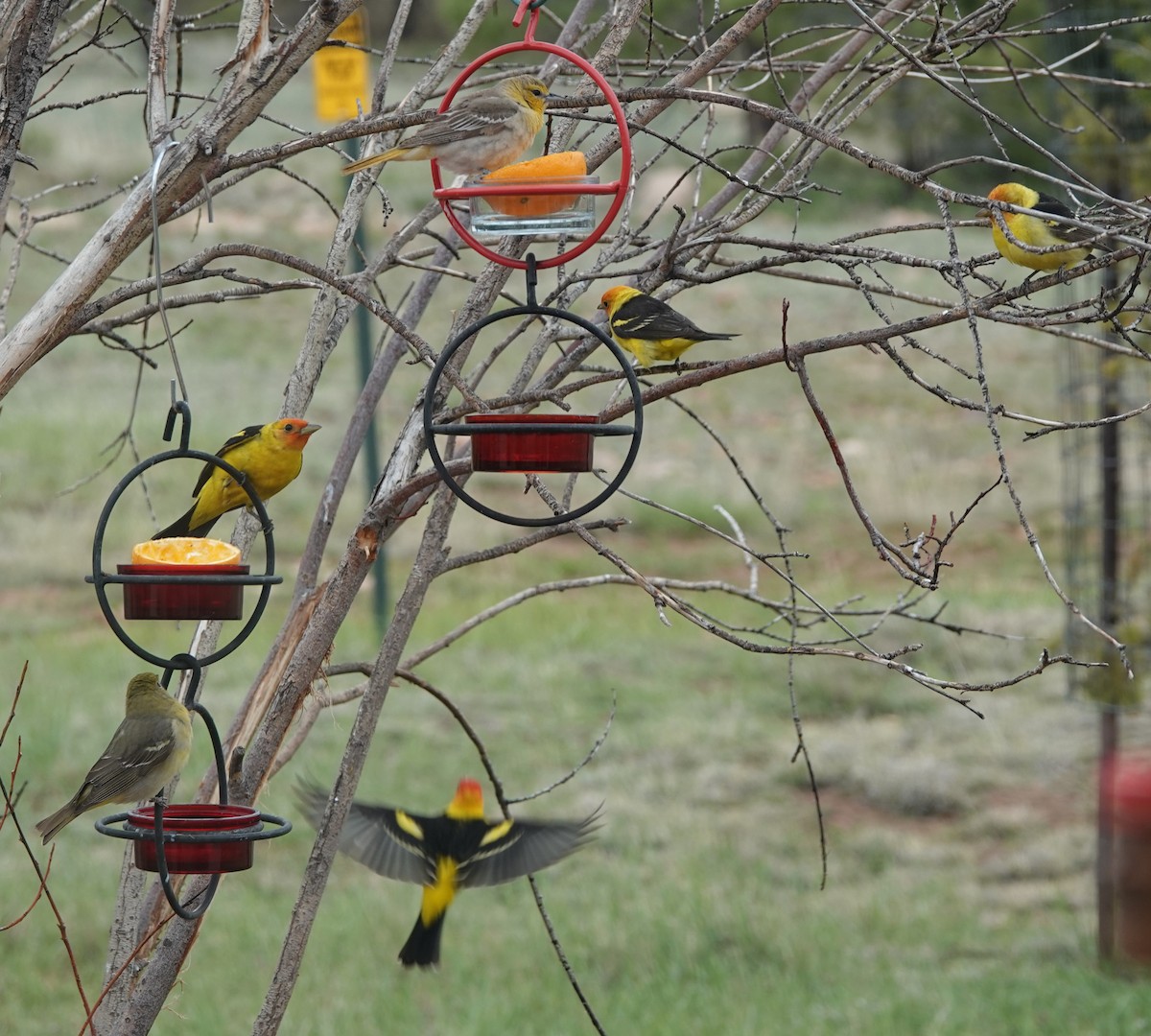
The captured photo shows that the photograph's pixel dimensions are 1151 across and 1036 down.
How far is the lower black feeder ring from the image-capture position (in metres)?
2.42

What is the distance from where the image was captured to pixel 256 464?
3.82 meters

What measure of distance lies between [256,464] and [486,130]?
113cm

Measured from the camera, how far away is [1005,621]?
Answer: 11562 millimetres

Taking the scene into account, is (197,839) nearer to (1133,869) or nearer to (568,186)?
(568,186)

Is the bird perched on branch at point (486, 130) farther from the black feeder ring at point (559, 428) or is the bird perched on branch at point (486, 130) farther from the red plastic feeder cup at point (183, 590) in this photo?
the red plastic feeder cup at point (183, 590)

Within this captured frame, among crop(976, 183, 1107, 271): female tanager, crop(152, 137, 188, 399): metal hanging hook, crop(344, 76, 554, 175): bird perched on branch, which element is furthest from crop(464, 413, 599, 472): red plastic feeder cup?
crop(976, 183, 1107, 271): female tanager

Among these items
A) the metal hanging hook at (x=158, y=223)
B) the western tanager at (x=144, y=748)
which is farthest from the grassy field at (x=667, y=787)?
the metal hanging hook at (x=158, y=223)

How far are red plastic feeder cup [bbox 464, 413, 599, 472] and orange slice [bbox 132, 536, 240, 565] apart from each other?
0.46 meters

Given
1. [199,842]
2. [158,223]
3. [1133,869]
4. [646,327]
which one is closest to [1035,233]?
[646,327]

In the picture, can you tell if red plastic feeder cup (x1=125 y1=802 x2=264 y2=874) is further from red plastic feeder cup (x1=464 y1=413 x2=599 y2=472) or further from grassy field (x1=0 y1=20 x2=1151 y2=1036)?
grassy field (x1=0 y1=20 x2=1151 y2=1036)

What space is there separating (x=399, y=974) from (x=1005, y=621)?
642 cm

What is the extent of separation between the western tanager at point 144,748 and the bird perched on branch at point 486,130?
130cm

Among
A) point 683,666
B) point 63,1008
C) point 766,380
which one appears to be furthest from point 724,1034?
point 766,380

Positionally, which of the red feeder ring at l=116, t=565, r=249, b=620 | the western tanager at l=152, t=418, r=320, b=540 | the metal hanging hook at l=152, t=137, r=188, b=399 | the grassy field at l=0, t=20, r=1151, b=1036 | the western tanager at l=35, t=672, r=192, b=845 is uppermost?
the metal hanging hook at l=152, t=137, r=188, b=399
